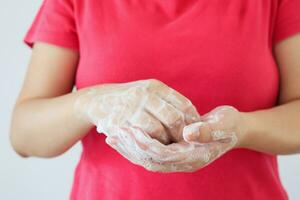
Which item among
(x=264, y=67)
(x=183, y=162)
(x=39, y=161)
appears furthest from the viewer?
(x=39, y=161)

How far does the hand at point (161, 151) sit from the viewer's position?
46cm

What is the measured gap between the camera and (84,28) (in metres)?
0.60

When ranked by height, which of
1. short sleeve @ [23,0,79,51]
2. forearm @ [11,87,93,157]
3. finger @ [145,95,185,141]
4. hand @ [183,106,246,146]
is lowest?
forearm @ [11,87,93,157]

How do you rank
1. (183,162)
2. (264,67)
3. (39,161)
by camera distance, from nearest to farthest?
1. (183,162)
2. (264,67)
3. (39,161)

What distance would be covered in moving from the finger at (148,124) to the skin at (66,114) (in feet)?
0.29

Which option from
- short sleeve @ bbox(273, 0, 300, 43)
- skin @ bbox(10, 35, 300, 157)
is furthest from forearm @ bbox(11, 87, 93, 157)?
short sleeve @ bbox(273, 0, 300, 43)

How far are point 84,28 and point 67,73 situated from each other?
8 cm

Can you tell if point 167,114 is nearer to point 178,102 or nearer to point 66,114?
point 178,102

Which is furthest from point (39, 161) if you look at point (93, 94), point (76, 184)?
point (93, 94)

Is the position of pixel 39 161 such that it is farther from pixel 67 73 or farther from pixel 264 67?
pixel 264 67

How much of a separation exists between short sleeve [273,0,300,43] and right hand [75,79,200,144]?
8.4 inches

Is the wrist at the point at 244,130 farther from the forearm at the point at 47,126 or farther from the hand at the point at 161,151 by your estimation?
the forearm at the point at 47,126

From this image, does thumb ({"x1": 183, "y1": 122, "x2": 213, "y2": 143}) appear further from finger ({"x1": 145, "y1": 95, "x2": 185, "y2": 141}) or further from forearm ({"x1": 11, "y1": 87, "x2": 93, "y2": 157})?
forearm ({"x1": 11, "y1": 87, "x2": 93, "y2": 157})

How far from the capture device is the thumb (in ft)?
1.46
